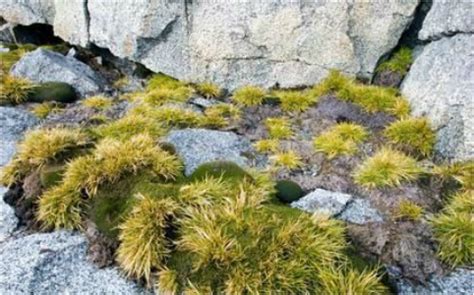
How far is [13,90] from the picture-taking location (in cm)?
1151

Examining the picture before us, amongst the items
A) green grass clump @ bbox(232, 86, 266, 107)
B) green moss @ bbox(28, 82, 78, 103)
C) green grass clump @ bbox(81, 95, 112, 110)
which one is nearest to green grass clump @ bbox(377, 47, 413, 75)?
green grass clump @ bbox(232, 86, 266, 107)

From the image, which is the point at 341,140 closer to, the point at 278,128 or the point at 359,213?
the point at 278,128

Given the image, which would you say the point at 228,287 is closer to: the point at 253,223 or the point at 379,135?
the point at 253,223

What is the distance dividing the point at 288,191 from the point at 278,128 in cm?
264

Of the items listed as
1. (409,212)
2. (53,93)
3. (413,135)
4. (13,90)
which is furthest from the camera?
(53,93)

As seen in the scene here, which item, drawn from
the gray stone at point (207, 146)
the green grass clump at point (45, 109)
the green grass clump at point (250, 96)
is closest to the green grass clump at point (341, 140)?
the gray stone at point (207, 146)

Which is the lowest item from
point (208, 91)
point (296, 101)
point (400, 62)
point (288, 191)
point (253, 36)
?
point (208, 91)

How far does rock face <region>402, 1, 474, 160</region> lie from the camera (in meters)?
8.79

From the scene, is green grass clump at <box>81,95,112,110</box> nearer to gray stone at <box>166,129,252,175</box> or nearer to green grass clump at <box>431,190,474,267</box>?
gray stone at <box>166,129,252,175</box>

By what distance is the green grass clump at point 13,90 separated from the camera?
11.4m

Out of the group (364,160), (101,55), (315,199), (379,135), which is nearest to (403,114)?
(379,135)

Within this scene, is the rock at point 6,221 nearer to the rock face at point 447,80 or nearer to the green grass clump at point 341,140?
the green grass clump at point 341,140

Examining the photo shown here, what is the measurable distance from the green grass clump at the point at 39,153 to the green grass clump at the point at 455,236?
5.26 metres

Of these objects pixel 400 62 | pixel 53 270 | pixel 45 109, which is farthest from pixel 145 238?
pixel 400 62
